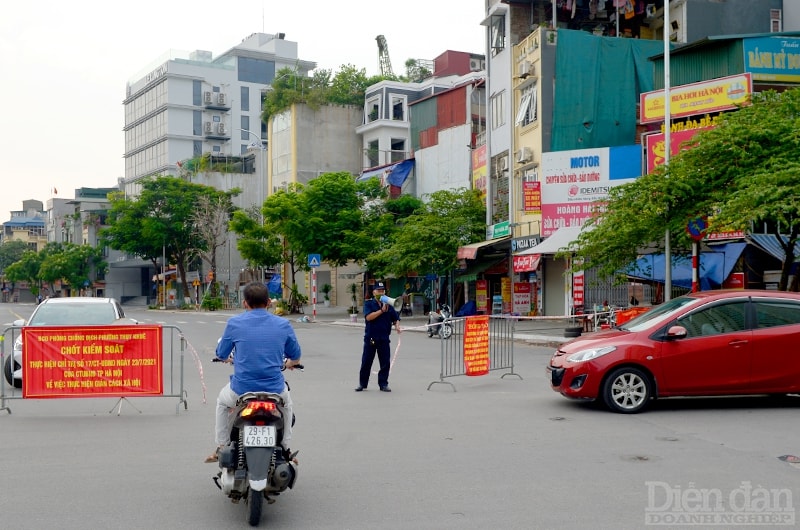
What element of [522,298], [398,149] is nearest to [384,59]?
[398,149]

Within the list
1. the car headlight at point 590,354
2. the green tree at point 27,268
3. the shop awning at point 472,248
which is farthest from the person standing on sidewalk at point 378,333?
the green tree at point 27,268

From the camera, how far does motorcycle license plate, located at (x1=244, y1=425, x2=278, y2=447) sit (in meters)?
5.64

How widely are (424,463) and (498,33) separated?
33.2m

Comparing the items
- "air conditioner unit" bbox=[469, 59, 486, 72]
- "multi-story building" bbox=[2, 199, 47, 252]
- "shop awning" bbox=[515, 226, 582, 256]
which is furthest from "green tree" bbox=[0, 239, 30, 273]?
"shop awning" bbox=[515, 226, 582, 256]

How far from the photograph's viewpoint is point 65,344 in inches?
427

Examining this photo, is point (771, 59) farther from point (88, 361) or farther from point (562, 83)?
point (88, 361)

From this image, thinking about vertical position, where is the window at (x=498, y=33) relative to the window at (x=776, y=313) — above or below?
above

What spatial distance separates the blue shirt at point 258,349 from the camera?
6.18 metres

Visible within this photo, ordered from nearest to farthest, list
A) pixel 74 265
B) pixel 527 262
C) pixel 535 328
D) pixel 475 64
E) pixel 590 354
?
pixel 590 354 < pixel 535 328 < pixel 527 262 < pixel 475 64 < pixel 74 265

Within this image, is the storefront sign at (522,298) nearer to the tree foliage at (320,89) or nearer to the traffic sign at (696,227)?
the traffic sign at (696,227)

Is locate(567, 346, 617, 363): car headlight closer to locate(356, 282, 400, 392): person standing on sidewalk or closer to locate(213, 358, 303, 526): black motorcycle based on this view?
locate(356, 282, 400, 392): person standing on sidewalk

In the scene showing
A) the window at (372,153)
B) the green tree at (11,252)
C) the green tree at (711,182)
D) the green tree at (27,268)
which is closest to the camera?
the green tree at (711,182)

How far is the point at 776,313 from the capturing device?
430 inches

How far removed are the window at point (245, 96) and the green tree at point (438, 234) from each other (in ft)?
210
